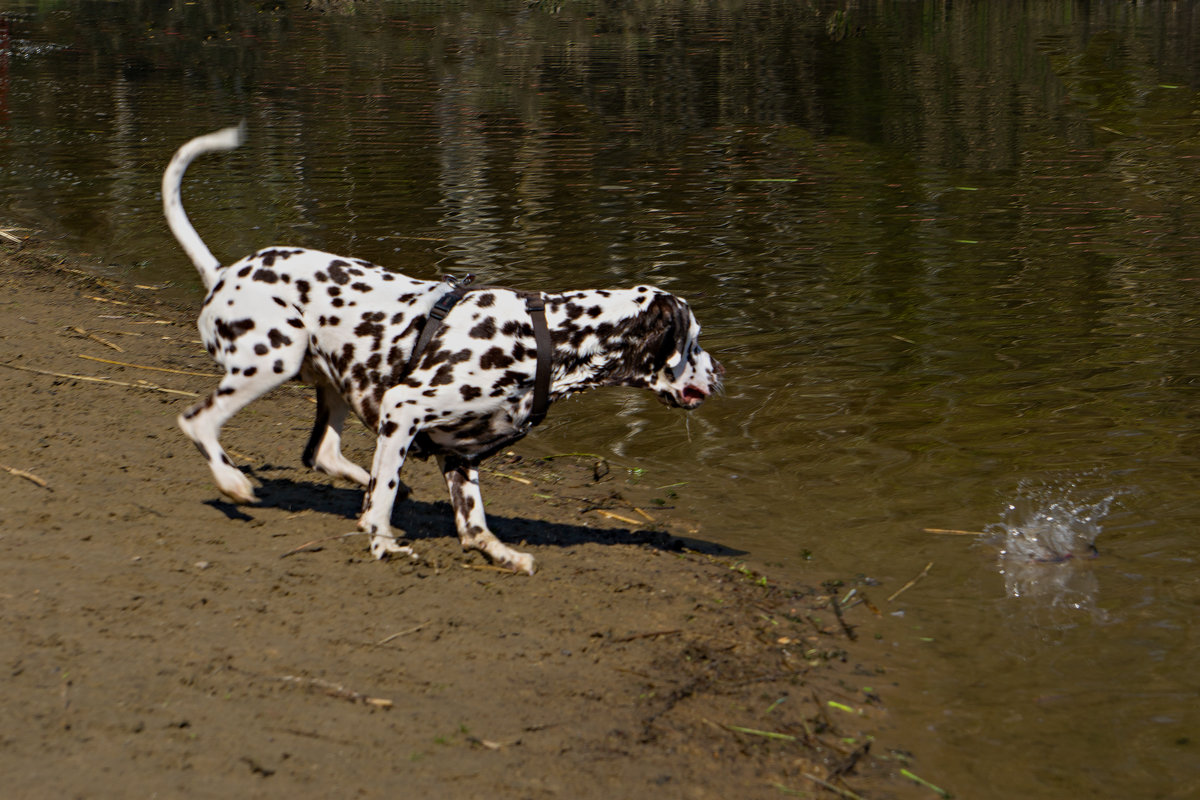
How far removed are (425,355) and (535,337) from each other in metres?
0.58

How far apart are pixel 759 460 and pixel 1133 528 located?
244cm

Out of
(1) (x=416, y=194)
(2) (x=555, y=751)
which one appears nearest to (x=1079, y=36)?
(1) (x=416, y=194)

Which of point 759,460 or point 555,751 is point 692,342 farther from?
point 555,751

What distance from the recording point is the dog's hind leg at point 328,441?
287 inches

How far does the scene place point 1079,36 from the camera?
30.8 m

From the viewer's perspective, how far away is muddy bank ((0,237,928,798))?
4477 mm

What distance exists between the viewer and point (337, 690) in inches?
195

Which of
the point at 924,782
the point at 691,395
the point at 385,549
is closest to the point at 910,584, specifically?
the point at 691,395

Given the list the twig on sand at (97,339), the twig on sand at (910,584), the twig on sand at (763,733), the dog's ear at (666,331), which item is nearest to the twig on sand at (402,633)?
the twig on sand at (763,733)

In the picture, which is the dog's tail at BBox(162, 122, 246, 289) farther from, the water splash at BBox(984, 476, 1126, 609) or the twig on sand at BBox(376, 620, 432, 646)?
the water splash at BBox(984, 476, 1126, 609)

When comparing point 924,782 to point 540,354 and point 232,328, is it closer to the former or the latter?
point 540,354

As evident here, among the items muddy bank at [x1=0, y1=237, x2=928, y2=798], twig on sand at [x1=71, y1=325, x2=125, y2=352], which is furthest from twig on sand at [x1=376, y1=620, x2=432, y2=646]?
twig on sand at [x1=71, y1=325, x2=125, y2=352]

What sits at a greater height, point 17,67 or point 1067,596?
point 17,67

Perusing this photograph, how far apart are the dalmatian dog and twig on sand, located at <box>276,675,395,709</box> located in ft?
4.75
